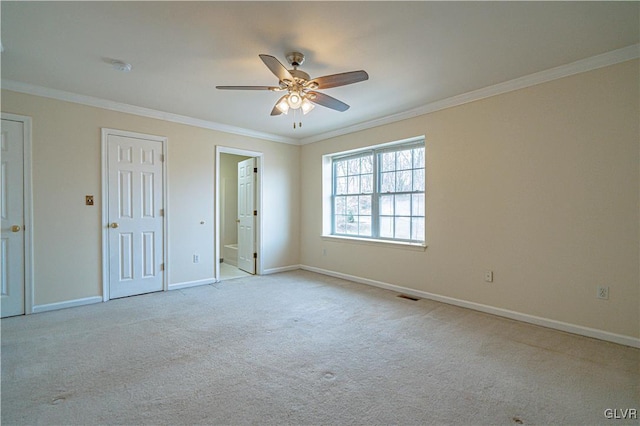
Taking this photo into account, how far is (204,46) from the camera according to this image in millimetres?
2518

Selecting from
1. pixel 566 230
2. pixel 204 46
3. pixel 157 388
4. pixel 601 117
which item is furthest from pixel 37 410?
pixel 601 117

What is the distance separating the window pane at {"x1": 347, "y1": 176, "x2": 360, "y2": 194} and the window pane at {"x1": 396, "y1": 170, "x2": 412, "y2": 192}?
786mm

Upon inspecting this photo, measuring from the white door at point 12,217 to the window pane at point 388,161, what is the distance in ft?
14.7

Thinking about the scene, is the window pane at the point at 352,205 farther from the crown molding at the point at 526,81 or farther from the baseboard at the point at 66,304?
the baseboard at the point at 66,304

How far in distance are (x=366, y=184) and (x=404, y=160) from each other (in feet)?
2.52

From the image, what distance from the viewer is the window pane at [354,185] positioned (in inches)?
201

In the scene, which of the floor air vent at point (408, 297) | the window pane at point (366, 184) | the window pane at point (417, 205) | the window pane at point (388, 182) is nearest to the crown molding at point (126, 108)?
the window pane at point (366, 184)

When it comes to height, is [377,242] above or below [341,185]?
below

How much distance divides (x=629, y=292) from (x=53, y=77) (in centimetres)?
579

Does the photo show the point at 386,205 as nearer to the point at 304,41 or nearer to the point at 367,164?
the point at 367,164

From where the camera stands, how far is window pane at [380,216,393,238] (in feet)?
15.1

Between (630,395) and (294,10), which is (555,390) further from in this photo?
(294,10)

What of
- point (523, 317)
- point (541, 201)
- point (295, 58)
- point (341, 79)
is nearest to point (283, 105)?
point (295, 58)

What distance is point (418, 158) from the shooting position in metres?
4.25
